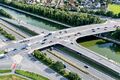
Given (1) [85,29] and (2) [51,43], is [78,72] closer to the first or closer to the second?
(2) [51,43]

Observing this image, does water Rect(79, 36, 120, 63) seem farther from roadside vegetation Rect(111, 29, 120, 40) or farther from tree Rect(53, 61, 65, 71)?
tree Rect(53, 61, 65, 71)

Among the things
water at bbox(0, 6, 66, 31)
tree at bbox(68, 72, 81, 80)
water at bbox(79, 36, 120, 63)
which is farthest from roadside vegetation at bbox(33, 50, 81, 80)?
water at bbox(0, 6, 66, 31)

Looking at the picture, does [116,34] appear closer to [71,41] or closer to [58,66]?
[71,41]

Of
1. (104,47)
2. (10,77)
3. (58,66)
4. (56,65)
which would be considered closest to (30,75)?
(10,77)

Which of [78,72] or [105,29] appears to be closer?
[78,72]

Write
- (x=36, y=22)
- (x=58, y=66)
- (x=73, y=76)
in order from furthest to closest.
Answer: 1. (x=36, y=22)
2. (x=58, y=66)
3. (x=73, y=76)

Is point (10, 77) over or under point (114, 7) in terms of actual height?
under

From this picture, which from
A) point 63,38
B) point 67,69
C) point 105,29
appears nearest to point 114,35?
point 105,29
